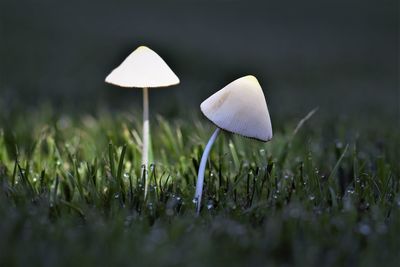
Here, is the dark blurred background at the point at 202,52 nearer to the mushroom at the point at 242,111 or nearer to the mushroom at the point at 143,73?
the mushroom at the point at 143,73

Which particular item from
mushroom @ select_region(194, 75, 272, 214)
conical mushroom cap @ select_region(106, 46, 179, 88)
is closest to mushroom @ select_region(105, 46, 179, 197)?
conical mushroom cap @ select_region(106, 46, 179, 88)

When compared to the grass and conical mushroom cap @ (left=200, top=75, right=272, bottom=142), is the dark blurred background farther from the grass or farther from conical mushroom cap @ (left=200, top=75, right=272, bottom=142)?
conical mushroom cap @ (left=200, top=75, right=272, bottom=142)

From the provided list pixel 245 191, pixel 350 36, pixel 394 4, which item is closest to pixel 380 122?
pixel 245 191

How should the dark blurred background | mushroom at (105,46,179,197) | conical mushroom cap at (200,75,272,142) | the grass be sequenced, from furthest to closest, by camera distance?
the dark blurred background, mushroom at (105,46,179,197), conical mushroom cap at (200,75,272,142), the grass

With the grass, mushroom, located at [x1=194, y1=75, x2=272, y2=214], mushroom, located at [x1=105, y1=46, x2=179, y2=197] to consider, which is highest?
mushroom, located at [x1=105, y1=46, x2=179, y2=197]

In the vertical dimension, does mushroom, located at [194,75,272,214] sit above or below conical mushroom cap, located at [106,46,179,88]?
below

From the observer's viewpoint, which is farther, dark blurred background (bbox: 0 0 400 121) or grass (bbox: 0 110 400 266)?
dark blurred background (bbox: 0 0 400 121)

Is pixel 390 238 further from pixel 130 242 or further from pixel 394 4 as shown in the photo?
pixel 394 4
